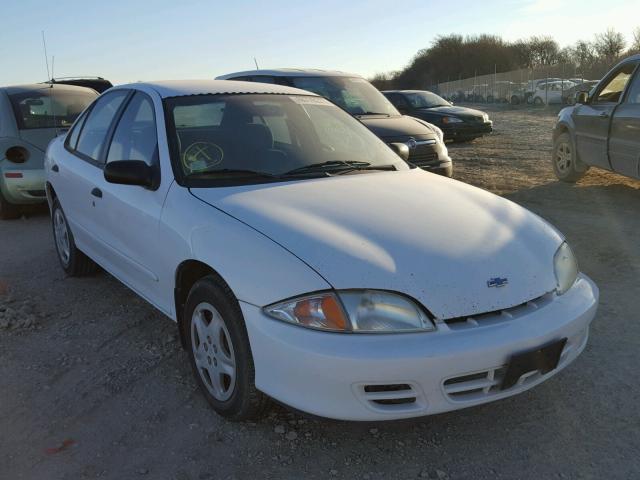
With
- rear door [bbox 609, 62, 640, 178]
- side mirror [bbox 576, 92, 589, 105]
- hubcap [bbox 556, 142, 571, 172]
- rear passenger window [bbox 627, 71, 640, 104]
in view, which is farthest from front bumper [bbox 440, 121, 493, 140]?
rear passenger window [bbox 627, 71, 640, 104]

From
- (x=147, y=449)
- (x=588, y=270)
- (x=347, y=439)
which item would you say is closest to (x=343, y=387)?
(x=347, y=439)

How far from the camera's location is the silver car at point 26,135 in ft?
23.3

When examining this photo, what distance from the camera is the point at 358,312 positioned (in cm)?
231

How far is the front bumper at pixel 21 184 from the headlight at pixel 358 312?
228 inches

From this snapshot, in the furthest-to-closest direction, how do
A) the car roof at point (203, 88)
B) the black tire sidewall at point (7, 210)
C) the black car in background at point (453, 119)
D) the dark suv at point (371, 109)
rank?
the black car in background at point (453, 119), the dark suv at point (371, 109), the black tire sidewall at point (7, 210), the car roof at point (203, 88)

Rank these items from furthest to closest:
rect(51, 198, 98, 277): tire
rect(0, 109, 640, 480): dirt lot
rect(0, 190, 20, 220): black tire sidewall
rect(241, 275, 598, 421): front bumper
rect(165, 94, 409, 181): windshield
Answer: rect(0, 190, 20, 220): black tire sidewall < rect(51, 198, 98, 277): tire < rect(165, 94, 409, 181): windshield < rect(0, 109, 640, 480): dirt lot < rect(241, 275, 598, 421): front bumper

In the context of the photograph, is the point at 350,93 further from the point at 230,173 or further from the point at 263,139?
the point at 230,173

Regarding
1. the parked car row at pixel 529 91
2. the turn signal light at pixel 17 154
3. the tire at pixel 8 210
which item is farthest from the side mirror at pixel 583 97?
the parked car row at pixel 529 91

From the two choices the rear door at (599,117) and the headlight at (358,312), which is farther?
the rear door at (599,117)

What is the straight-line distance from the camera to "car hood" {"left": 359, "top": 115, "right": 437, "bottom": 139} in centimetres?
765

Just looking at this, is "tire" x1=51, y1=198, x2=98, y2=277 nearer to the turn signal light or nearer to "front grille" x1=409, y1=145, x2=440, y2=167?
the turn signal light

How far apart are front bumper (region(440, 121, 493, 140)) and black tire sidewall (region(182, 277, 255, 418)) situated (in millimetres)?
12195

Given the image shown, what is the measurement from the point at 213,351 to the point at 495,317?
128 cm

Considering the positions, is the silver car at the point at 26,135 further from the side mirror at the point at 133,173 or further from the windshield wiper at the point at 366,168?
the windshield wiper at the point at 366,168
